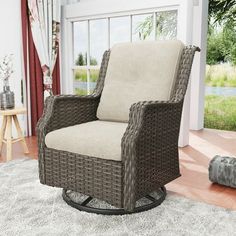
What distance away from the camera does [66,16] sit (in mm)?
3756

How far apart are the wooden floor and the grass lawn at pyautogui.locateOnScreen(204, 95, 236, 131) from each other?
0.89 metres

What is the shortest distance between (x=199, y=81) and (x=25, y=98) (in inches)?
81.8

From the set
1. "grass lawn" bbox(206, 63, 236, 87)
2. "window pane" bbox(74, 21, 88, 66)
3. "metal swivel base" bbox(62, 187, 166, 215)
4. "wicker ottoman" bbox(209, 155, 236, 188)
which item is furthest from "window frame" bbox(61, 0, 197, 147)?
"grass lawn" bbox(206, 63, 236, 87)

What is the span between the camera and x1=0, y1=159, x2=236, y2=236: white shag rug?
154cm

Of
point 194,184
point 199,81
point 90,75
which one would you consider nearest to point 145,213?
point 194,184

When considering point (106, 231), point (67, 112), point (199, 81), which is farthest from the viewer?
point (199, 81)

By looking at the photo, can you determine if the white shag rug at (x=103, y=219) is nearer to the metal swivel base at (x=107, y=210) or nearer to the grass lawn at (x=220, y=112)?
the metal swivel base at (x=107, y=210)

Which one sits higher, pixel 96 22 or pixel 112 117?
pixel 96 22

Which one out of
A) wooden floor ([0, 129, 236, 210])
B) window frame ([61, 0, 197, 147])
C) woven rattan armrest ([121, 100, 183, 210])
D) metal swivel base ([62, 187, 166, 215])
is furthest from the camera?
window frame ([61, 0, 197, 147])

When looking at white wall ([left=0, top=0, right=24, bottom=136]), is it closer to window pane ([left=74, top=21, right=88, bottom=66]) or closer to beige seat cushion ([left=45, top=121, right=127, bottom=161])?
window pane ([left=74, top=21, right=88, bottom=66])

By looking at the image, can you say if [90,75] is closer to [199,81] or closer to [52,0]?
[52,0]

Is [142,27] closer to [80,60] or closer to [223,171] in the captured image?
[80,60]

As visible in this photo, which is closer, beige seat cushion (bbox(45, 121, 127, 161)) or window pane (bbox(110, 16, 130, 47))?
beige seat cushion (bbox(45, 121, 127, 161))

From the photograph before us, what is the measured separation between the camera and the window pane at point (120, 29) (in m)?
3.40
